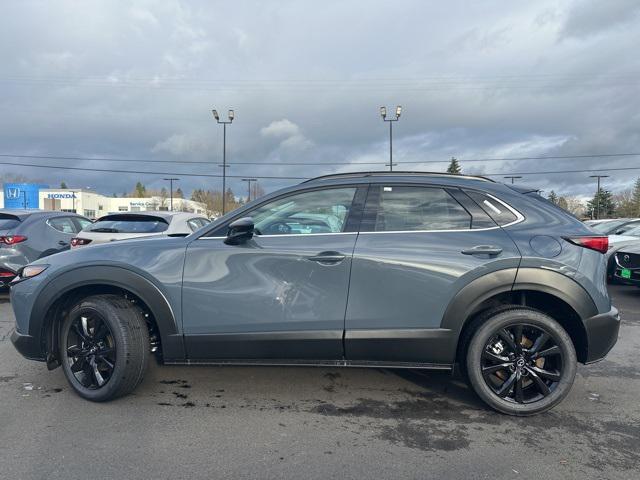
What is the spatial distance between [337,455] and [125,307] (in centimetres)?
190

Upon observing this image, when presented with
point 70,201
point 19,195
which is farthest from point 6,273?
point 70,201

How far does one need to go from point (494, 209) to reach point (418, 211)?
1.82ft

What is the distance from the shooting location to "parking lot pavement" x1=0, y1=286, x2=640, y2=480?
2.71 m

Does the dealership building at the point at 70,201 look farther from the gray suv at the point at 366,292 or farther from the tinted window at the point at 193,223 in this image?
the gray suv at the point at 366,292

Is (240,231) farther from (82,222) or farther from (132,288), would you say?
(82,222)

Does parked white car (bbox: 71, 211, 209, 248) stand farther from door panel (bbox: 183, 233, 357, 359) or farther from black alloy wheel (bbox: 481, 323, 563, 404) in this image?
black alloy wheel (bbox: 481, 323, 563, 404)

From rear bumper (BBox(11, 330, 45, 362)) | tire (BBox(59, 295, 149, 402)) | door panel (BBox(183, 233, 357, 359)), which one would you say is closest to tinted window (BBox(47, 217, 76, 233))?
rear bumper (BBox(11, 330, 45, 362))

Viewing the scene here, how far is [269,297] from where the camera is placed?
3332 millimetres

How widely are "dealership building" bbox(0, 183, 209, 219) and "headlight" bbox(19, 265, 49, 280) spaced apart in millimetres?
28969

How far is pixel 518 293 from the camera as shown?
11.2ft

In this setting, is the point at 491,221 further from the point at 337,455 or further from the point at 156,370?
the point at 156,370

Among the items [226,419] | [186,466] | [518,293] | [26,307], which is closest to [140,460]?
[186,466]

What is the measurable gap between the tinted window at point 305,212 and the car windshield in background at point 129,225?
4681 mm

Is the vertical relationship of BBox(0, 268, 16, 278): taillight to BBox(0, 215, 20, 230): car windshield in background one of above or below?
below
